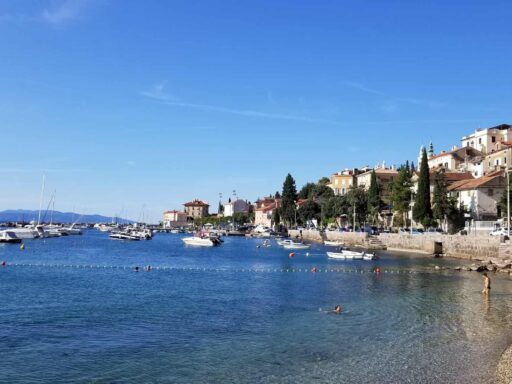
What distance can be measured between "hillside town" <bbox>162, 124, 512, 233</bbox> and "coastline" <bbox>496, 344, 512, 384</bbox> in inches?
2292

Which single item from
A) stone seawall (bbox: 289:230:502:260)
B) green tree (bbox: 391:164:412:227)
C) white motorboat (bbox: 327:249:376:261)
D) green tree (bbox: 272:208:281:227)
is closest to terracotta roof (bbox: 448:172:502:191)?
green tree (bbox: 391:164:412:227)

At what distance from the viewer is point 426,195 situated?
280 feet

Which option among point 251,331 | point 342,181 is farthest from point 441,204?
point 342,181

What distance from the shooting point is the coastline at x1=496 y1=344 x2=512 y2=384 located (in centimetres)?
1744

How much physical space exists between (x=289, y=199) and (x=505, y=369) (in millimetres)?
150732

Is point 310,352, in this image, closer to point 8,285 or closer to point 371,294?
point 371,294

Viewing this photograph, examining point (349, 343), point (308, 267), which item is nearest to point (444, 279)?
point (308, 267)

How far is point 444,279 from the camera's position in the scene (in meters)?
46.9

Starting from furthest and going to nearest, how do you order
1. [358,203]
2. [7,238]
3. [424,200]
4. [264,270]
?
[358,203]
[7,238]
[424,200]
[264,270]

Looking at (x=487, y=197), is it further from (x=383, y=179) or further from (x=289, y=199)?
(x=289, y=199)

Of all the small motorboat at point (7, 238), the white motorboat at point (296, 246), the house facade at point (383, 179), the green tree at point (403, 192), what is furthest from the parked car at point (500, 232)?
the small motorboat at point (7, 238)

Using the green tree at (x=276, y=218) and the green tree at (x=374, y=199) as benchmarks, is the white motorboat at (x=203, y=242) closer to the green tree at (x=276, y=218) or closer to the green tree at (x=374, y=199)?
the green tree at (x=374, y=199)

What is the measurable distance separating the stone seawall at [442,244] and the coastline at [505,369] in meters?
41.4

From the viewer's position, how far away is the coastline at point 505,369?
17.4 metres
